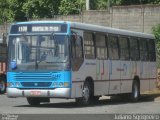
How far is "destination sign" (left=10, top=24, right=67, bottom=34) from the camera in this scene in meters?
21.9

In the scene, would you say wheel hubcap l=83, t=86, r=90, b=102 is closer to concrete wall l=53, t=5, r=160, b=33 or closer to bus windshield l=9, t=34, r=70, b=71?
bus windshield l=9, t=34, r=70, b=71

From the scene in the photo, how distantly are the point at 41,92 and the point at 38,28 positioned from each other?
7.56 feet

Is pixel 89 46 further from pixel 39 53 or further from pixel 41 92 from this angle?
pixel 41 92

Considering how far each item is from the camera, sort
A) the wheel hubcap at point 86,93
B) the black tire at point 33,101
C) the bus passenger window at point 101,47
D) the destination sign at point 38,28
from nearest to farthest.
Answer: the destination sign at point 38,28 < the wheel hubcap at point 86,93 < the black tire at point 33,101 < the bus passenger window at point 101,47

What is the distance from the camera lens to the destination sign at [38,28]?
2188cm

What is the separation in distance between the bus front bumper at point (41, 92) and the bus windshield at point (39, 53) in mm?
732

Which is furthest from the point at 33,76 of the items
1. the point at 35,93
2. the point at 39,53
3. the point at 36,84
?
the point at 39,53

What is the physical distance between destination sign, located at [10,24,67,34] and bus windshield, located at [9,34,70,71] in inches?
8.0

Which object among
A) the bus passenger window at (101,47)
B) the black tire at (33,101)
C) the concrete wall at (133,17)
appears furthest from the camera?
the concrete wall at (133,17)

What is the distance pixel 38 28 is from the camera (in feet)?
72.7

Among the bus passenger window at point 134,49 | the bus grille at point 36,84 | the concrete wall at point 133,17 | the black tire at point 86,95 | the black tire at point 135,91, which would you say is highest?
the concrete wall at point 133,17

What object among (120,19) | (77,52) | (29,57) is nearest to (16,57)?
(29,57)

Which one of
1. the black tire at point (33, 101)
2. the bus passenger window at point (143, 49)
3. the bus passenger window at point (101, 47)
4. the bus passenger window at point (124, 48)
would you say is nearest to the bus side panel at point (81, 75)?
the bus passenger window at point (101, 47)

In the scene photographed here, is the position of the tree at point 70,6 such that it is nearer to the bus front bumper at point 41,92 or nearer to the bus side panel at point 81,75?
the bus side panel at point 81,75
